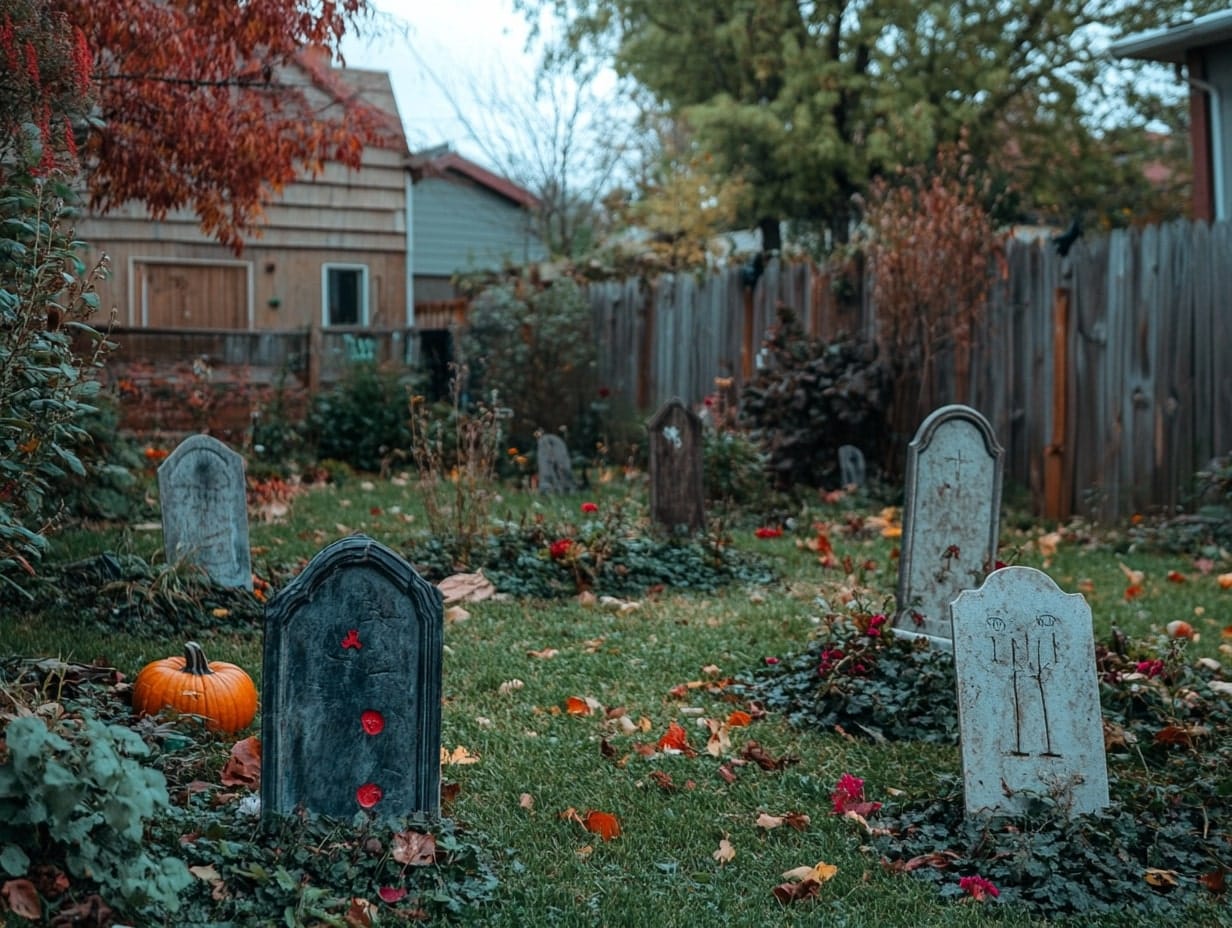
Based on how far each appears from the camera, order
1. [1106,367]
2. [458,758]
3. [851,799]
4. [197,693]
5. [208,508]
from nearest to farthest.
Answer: [851,799], [458,758], [197,693], [208,508], [1106,367]

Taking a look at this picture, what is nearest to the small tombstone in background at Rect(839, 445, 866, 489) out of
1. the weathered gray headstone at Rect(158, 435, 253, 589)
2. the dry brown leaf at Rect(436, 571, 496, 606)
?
the dry brown leaf at Rect(436, 571, 496, 606)

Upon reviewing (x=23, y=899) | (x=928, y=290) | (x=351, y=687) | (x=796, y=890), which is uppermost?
(x=928, y=290)

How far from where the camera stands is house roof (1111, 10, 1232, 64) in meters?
14.2

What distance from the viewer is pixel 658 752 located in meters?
4.88

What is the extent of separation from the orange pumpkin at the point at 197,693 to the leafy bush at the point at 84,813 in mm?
1634

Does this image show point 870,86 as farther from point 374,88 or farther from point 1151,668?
point 1151,668

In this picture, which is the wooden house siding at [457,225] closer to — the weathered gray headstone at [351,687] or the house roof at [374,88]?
the house roof at [374,88]

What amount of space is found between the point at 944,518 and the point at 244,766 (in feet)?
11.2

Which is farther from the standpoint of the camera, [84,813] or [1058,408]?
[1058,408]

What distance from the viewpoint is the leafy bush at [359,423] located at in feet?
47.9

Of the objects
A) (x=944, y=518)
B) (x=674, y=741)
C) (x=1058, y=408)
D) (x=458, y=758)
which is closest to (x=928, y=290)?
(x=1058, y=408)

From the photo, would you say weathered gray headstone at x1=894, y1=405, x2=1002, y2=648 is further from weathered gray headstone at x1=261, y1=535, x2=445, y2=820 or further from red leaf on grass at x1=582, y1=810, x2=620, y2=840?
weathered gray headstone at x1=261, y1=535, x2=445, y2=820

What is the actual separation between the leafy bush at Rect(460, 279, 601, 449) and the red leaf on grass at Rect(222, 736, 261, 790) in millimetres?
10436

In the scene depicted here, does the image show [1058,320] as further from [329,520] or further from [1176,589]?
[329,520]
